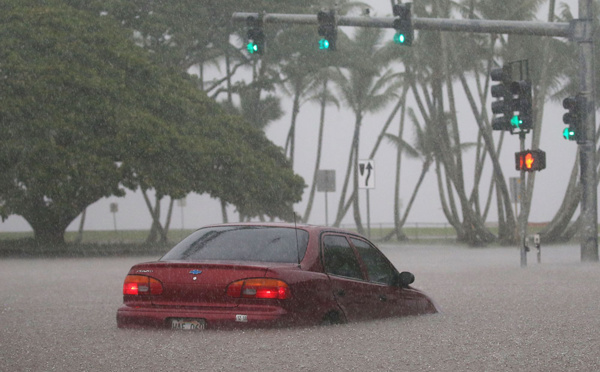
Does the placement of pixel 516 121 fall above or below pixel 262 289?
above

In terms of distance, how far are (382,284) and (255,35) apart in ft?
38.9

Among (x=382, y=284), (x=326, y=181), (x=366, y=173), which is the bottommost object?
(x=382, y=284)

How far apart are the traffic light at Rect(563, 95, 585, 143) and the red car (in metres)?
15.2

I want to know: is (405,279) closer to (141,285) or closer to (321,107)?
(141,285)

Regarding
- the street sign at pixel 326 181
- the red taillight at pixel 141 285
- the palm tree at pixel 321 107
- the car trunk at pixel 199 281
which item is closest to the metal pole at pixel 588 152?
the street sign at pixel 326 181

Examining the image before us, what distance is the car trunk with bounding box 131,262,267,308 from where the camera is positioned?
30.6 ft

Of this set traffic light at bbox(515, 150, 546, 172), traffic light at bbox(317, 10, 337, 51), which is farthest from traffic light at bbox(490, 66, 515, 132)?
traffic light at bbox(317, 10, 337, 51)

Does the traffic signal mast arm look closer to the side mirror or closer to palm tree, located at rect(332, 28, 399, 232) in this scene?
the side mirror

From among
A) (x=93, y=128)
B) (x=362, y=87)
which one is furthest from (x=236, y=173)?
(x=362, y=87)

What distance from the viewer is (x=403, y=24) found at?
20125mm

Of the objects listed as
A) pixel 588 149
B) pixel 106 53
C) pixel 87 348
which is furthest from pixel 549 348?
pixel 106 53

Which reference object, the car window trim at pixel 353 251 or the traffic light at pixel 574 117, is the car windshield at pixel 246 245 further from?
the traffic light at pixel 574 117

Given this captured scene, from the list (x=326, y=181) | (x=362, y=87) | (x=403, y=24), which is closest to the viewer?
(x=403, y=24)

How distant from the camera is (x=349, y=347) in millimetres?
8766
